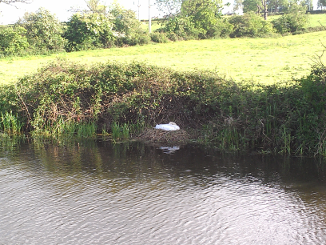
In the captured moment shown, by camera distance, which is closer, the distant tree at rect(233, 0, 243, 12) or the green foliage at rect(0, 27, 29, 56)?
the green foliage at rect(0, 27, 29, 56)

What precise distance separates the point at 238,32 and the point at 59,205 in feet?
175

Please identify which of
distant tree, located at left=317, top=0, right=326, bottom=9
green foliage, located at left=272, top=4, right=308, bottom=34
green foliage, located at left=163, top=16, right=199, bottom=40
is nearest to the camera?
green foliage, located at left=272, top=4, right=308, bottom=34

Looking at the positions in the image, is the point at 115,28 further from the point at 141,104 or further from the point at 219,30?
the point at 141,104

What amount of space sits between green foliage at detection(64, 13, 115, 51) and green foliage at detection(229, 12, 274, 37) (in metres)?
19.3

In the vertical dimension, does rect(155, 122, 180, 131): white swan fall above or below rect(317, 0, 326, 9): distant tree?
below

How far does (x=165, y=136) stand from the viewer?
42.8 ft

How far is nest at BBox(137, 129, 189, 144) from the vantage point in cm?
1297

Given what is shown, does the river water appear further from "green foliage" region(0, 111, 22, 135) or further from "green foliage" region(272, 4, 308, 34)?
"green foliage" region(272, 4, 308, 34)

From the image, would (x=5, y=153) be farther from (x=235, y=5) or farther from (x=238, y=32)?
(x=235, y=5)

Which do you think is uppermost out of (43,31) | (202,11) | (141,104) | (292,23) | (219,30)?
(202,11)

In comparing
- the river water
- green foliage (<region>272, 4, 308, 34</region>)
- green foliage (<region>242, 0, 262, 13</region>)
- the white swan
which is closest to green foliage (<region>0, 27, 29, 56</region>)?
the white swan

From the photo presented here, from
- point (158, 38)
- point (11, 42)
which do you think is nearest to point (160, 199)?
point (11, 42)

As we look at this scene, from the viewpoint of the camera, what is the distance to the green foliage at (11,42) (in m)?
40.1

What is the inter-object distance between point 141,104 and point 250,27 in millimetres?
46330
